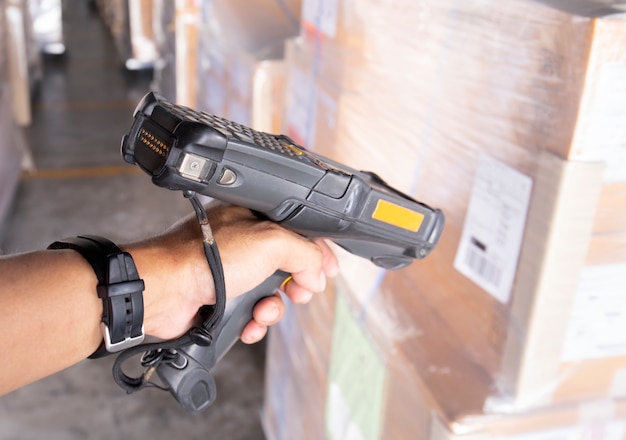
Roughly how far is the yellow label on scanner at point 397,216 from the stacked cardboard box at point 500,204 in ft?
0.30

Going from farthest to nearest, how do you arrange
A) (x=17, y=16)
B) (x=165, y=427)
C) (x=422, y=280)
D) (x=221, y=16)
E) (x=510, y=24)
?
(x=17, y=16) → (x=221, y=16) → (x=165, y=427) → (x=422, y=280) → (x=510, y=24)

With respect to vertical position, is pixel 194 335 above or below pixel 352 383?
above

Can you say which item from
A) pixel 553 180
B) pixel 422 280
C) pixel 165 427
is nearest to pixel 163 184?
pixel 553 180

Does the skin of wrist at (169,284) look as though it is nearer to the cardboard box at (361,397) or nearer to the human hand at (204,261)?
the human hand at (204,261)

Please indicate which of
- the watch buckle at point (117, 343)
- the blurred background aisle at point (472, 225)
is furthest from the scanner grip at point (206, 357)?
the blurred background aisle at point (472, 225)

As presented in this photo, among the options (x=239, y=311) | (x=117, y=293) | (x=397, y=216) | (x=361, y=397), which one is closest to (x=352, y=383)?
(x=361, y=397)

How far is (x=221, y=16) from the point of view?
9.92 ft

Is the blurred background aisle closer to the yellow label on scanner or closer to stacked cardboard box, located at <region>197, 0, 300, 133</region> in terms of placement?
the yellow label on scanner

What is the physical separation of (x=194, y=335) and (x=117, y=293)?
128 millimetres

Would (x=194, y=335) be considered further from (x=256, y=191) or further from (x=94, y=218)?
(x=94, y=218)

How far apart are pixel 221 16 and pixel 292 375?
1.75 meters

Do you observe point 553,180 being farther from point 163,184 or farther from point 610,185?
point 163,184

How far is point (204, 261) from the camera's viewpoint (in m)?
0.98

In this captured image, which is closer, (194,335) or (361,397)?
(194,335)
